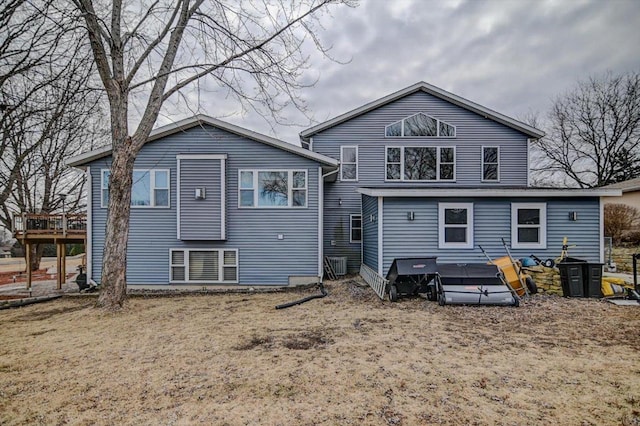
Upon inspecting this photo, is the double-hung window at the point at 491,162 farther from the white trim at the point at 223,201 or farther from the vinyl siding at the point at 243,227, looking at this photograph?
the white trim at the point at 223,201

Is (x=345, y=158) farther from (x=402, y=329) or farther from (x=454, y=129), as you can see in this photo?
(x=402, y=329)

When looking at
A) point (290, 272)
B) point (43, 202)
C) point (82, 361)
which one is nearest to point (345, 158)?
point (290, 272)

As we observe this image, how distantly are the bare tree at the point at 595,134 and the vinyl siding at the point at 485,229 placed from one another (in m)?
20.3

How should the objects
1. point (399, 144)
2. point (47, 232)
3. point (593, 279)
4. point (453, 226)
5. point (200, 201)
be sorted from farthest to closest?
point (399, 144), point (47, 232), point (200, 201), point (453, 226), point (593, 279)

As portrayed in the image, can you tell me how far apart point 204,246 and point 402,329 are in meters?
7.12

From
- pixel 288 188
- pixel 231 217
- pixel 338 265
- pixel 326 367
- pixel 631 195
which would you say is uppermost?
pixel 631 195

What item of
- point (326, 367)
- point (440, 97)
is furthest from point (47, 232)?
point (440, 97)

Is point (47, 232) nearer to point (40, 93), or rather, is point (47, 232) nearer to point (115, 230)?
point (40, 93)

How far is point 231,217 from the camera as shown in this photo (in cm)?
1128

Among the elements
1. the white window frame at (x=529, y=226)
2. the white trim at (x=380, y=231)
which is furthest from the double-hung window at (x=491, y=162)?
the white trim at (x=380, y=231)

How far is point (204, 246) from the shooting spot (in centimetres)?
1127

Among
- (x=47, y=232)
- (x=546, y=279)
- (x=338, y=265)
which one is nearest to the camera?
(x=546, y=279)

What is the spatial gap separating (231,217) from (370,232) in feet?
14.8

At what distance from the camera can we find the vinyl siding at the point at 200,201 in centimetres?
1092
